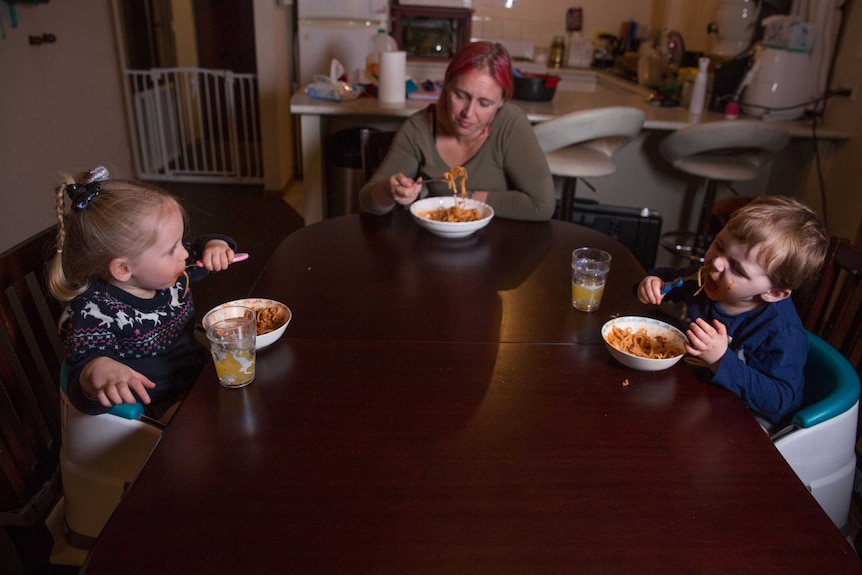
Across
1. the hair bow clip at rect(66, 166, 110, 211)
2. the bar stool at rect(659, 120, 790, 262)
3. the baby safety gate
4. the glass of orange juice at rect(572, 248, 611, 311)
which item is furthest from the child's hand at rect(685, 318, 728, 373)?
the baby safety gate

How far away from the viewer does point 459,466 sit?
35.0 inches

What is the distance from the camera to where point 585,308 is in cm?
138

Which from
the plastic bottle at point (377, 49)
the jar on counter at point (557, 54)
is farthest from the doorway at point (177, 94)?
the jar on counter at point (557, 54)

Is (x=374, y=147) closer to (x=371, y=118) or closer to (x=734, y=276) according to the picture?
(x=371, y=118)

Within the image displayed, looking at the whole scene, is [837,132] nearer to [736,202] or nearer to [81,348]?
[736,202]

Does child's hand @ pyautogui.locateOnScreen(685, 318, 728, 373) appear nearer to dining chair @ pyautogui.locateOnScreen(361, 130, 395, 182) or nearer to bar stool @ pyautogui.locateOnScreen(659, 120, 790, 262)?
dining chair @ pyautogui.locateOnScreen(361, 130, 395, 182)

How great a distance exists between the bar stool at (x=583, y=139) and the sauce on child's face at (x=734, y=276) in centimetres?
138

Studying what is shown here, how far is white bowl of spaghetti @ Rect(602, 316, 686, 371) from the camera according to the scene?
3.68 feet

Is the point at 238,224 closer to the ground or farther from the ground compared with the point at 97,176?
closer to the ground

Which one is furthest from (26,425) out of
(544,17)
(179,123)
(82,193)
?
(544,17)

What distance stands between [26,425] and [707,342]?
133 centimetres

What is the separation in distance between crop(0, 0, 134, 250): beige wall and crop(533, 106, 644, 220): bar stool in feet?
8.65

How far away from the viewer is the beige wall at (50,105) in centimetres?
318

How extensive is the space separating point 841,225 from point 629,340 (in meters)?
2.33
